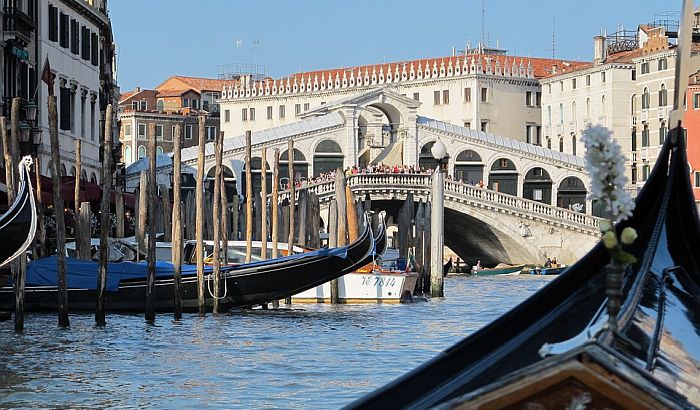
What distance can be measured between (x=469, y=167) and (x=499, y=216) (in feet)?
20.5

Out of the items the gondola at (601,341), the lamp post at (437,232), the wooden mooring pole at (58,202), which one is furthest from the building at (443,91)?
the gondola at (601,341)

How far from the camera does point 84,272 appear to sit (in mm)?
11133

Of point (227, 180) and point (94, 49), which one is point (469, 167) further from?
point (94, 49)

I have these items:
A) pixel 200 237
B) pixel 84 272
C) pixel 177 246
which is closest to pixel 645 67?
pixel 200 237

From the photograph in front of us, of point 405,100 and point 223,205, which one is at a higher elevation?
point 405,100

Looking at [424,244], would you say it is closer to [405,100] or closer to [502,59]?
[405,100]

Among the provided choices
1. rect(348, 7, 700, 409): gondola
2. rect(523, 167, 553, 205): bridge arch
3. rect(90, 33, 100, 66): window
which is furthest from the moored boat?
rect(348, 7, 700, 409): gondola

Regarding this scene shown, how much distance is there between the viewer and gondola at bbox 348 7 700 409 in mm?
2217

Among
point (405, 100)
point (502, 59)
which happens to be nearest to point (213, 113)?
point (502, 59)

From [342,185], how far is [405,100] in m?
18.4

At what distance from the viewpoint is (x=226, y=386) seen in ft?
24.0

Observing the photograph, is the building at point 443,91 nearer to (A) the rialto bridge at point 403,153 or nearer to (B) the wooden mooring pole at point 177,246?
(A) the rialto bridge at point 403,153

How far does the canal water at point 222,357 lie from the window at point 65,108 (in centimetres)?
605

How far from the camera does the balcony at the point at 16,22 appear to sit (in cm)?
1529
